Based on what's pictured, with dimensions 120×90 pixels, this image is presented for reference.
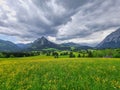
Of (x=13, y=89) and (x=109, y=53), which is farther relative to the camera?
(x=109, y=53)

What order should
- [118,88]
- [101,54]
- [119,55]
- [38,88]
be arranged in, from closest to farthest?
[118,88] < [38,88] < [119,55] < [101,54]

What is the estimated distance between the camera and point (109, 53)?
16562 centimetres

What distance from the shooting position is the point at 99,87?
9.15m

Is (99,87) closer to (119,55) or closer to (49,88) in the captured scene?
(49,88)

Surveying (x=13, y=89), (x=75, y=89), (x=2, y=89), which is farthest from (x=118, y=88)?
(x=2, y=89)

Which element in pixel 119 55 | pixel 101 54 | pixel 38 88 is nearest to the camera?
pixel 38 88

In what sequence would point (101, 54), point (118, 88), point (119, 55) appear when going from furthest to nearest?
1. point (101, 54)
2. point (119, 55)
3. point (118, 88)

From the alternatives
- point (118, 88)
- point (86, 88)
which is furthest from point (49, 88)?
point (118, 88)

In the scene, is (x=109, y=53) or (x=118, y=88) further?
(x=109, y=53)

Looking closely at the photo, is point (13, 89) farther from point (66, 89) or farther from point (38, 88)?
point (66, 89)

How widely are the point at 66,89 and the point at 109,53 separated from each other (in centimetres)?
16520

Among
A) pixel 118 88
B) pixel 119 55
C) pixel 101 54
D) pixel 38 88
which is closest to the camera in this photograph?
pixel 118 88

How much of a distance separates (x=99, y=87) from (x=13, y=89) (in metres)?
5.06

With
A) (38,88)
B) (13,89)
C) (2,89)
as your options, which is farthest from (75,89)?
(2,89)
